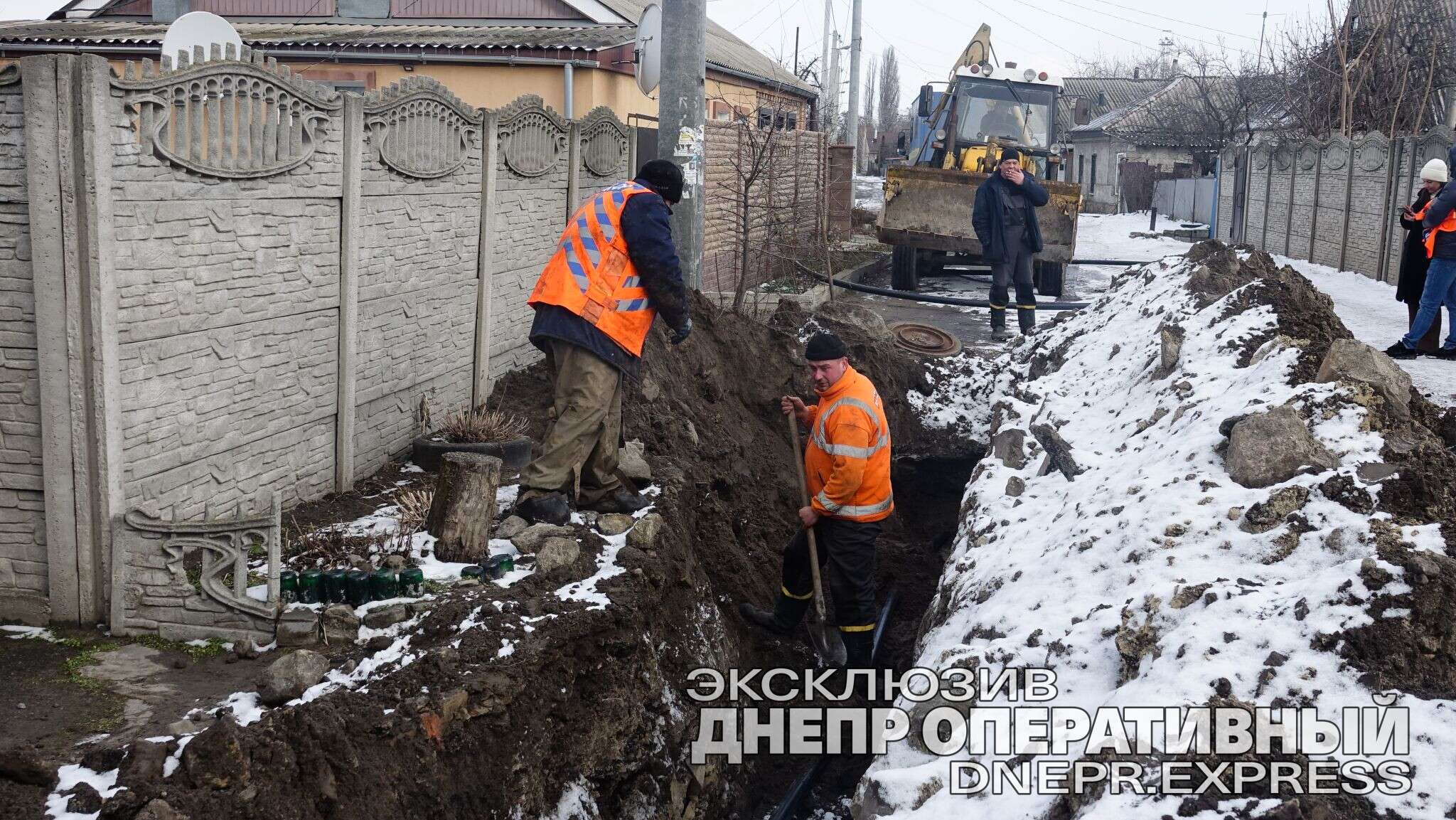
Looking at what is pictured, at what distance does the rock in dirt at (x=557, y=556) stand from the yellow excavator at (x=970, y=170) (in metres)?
10.1

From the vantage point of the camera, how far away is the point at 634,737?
15.5 feet

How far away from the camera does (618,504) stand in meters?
5.93

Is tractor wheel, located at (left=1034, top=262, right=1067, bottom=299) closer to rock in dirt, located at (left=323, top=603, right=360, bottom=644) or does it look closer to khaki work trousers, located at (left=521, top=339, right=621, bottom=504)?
khaki work trousers, located at (left=521, top=339, right=621, bottom=504)

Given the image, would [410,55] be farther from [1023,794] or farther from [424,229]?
[1023,794]

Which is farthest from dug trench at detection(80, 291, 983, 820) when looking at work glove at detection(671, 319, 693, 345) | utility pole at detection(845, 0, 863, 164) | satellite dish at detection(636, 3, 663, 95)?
utility pole at detection(845, 0, 863, 164)

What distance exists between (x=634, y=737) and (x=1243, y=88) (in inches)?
1361

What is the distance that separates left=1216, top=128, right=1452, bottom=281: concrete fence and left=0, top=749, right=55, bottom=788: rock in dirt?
15.3 m

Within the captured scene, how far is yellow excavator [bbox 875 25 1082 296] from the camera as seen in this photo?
47.2 feet

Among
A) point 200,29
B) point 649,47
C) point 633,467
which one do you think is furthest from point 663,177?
point 649,47

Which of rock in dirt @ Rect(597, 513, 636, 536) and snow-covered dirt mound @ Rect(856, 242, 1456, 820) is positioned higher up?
snow-covered dirt mound @ Rect(856, 242, 1456, 820)

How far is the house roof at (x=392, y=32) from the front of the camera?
14.1m

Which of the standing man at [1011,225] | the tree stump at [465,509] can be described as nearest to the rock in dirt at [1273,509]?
the tree stump at [465,509]

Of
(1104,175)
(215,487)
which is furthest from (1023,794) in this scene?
(1104,175)

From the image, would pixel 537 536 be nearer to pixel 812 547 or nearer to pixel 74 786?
pixel 812 547
